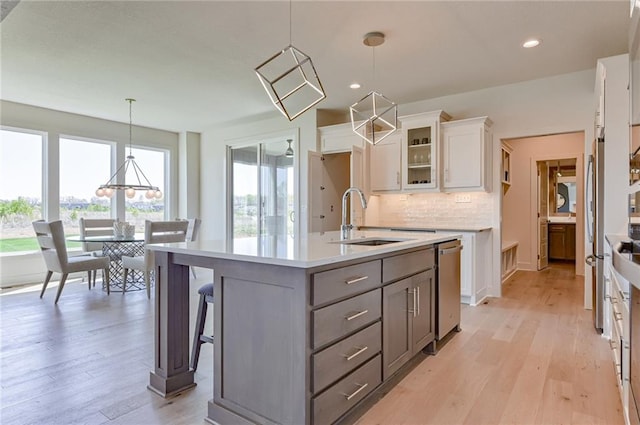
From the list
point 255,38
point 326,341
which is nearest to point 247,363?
point 326,341

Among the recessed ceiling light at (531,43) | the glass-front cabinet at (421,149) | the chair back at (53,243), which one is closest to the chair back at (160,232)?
the chair back at (53,243)

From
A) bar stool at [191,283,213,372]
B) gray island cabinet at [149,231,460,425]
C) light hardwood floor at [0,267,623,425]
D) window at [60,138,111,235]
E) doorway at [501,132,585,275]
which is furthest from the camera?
doorway at [501,132,585,275]

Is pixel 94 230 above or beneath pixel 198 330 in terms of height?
above

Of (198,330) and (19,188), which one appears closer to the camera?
(198,330)

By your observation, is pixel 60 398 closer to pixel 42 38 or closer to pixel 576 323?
pixel 42 38

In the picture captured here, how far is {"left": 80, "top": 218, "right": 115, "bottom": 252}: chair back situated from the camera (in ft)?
17.5

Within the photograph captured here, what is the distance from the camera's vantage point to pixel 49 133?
18.7 ft

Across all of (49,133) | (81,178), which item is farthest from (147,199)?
(49,133)

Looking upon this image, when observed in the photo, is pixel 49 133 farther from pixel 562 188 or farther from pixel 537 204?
pixel 562 188

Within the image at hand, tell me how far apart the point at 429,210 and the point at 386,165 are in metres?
0.88

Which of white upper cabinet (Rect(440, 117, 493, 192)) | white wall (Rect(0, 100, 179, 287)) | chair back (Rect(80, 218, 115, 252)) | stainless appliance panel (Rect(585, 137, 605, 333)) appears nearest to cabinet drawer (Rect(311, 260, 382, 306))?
stainless appliance panel (Rect(585, 137, 605, 333))

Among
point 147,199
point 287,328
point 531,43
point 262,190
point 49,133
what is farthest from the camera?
point 147,199

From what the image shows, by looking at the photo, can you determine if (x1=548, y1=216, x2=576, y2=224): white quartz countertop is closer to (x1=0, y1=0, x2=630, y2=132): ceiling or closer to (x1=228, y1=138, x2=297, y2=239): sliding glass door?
(x1=0, y1=0, x2=630, y2=132): ceiling

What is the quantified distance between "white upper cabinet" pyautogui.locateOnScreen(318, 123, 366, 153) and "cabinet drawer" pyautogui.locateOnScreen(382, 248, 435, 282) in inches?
107
